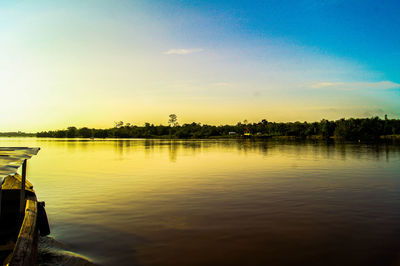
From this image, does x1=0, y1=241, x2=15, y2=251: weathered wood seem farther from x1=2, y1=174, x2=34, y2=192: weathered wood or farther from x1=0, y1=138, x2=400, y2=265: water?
x1=2, y1=174, x2=34, y2=192: weathered wood

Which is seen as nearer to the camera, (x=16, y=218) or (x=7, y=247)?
(x=7, y=247)

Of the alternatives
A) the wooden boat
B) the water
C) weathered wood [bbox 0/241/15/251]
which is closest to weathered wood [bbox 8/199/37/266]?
the wooden boat

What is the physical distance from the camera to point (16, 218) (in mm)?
9406

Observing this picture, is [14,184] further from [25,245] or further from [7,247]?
[25,245]

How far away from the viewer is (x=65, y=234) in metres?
9.59

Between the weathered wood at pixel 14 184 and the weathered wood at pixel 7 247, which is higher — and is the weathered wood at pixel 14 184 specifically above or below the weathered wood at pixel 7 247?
above

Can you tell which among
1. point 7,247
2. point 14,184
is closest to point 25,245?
point 7,247

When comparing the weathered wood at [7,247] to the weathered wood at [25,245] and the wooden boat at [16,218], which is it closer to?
the wooden boat at [16,218]

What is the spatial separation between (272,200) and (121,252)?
896 centimetres

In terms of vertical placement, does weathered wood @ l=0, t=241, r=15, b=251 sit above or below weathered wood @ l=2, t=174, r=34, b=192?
below

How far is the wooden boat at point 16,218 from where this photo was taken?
215 inches

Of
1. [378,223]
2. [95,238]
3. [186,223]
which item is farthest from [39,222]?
[378,223]

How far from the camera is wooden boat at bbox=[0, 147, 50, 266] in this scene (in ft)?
18.0

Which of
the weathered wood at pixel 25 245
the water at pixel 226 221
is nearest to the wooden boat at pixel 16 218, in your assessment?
the weathered wood at pixel 25 245
